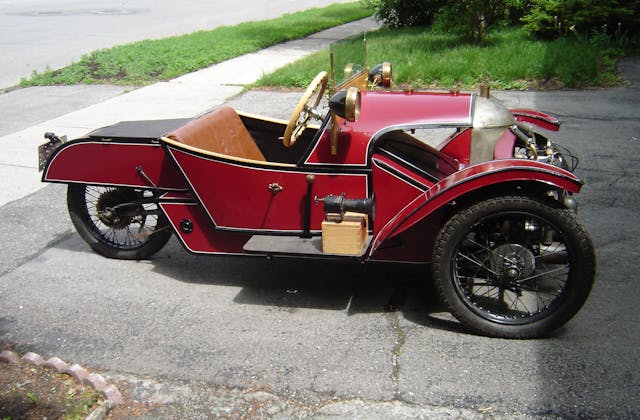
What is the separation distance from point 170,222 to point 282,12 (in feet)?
52.6

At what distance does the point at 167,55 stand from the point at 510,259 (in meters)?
9.56

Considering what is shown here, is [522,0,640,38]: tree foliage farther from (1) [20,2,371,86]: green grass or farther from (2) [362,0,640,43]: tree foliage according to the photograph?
(1) [20,2,371,86]: green grass

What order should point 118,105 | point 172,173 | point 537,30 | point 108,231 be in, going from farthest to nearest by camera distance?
point 537,30
point 118,105
point 108,231
point 172,173

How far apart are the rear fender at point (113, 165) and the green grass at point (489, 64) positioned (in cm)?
561

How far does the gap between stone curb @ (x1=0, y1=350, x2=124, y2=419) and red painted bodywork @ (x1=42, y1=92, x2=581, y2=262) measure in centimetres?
112

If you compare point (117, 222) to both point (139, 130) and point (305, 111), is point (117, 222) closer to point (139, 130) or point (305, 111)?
point (139, 130)

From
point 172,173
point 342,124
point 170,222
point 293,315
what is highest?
point 342,124

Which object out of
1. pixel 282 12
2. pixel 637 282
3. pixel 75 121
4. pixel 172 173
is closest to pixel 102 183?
pixel 172 173

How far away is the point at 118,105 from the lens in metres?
9.50

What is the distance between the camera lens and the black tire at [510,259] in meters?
3.53

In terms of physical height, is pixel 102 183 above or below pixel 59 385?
above

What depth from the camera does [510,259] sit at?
3.75 metres

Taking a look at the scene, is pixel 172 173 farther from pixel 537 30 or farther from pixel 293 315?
pixel 537 30

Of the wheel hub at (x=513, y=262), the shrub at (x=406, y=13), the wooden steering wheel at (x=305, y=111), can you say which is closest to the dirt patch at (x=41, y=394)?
the wooden steering wheel at (x=305, y=111)
